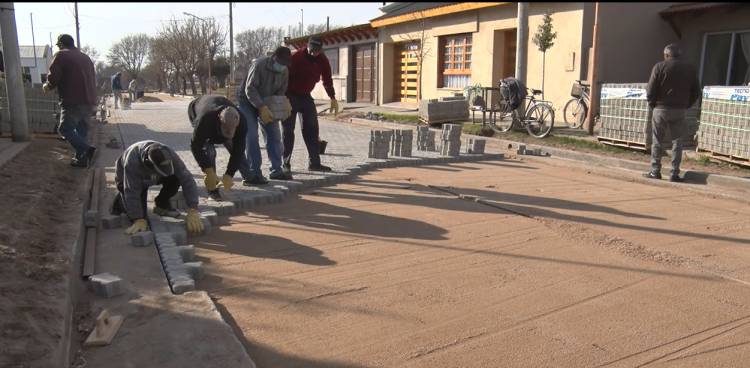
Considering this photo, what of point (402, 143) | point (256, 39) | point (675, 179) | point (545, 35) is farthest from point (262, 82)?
point (256, 39)

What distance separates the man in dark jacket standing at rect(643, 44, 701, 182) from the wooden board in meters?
7.10

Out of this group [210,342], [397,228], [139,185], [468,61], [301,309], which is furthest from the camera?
[468,61]

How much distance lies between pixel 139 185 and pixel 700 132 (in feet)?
27.0

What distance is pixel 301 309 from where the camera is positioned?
3.50 metres

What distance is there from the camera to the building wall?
14.2 meters

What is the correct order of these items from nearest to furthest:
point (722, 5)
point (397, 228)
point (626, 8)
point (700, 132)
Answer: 1. point (397, 228)
2. point (700, 132)
3. point (722, 5)
4. point (626, 8)

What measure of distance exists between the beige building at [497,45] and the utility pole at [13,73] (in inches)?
426

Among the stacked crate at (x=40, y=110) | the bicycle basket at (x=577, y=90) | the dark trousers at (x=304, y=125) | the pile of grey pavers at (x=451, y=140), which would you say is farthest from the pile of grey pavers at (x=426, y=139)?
the stacked crate at (x=40, y=110)

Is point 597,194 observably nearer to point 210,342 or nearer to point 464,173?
point 464,173

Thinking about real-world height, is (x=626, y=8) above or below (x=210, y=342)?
above

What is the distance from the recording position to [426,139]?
10.5 metres

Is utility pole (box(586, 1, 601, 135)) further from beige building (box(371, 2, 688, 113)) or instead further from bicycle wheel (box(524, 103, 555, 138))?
bicycle wheel (box(524, 103, 555, 138))

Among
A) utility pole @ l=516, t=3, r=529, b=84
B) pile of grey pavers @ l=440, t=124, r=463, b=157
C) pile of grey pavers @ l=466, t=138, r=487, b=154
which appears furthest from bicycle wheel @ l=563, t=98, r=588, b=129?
pile of grey pavers @ l=440, t=124, r=463, b=157

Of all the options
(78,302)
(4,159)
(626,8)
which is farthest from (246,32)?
(78,302)
